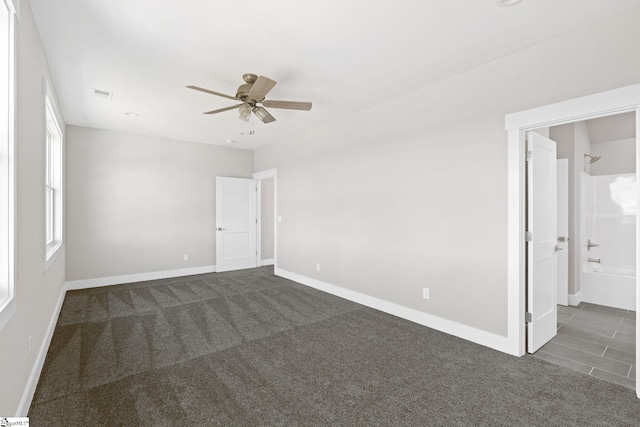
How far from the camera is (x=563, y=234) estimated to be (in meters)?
4.21

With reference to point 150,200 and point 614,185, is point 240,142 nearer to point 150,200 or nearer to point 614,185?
point 150,200

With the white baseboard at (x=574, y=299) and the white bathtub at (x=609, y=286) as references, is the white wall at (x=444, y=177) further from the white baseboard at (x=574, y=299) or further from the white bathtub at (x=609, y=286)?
the white bathtub at (x=609, y=286)

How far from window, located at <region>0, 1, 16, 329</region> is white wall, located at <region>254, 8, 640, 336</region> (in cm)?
345

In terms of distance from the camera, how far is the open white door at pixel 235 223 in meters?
6.54

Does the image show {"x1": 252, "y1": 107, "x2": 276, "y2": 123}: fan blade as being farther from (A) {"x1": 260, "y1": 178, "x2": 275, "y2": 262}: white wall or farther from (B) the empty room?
(A) {"x1": 260, "y1": 178, "x2": 275, "y2": 262}: white wall

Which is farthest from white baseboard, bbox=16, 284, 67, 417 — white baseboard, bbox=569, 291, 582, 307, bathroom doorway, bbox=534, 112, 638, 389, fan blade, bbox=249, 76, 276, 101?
white baseboard, bbox=569, 291, 582, 307

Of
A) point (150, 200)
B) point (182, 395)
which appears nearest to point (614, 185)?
point (182, 395)

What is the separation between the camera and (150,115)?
14.8 ft

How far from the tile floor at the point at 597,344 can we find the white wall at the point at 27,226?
395cm

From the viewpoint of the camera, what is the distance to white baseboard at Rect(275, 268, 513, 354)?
2900 mm

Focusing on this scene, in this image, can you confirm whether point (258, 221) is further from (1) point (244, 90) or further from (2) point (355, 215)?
(1) point (244, 90)

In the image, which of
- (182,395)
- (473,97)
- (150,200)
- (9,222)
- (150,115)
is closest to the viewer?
(9,222)

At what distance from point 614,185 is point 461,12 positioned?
435 centimetres

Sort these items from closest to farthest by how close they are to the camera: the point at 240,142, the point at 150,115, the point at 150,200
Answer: the point at 150,115 < the point at 150,200 < the point at 240,142
